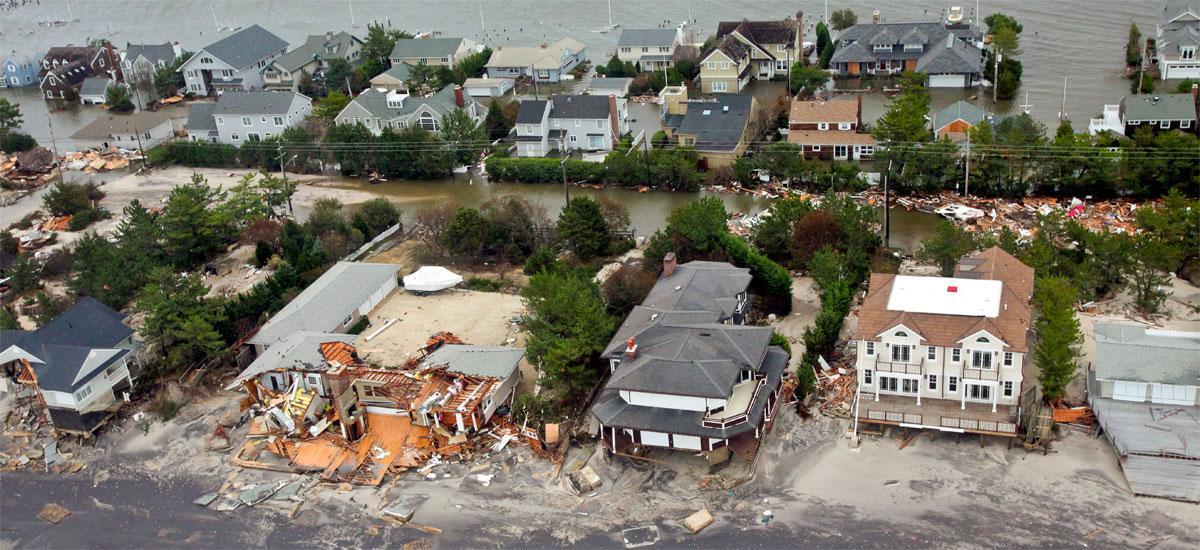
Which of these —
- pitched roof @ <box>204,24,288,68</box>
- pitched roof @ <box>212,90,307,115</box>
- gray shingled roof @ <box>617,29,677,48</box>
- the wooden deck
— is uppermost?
pitched roof @ <box>204,24,288,68</box>

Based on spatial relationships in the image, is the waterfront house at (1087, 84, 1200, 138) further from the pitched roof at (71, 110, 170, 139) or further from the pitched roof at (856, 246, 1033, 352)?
the pitched roof at (71, 110, 170, 139)

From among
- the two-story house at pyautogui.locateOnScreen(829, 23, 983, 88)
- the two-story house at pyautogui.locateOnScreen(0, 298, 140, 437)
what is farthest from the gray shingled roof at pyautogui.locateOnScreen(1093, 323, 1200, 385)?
the two-story house at pyautogui.locateOnScreen(829, 23, 983, 88)

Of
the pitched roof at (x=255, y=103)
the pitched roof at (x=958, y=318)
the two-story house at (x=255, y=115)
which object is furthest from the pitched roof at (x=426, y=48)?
the pitched roof at (x=958, y=318)

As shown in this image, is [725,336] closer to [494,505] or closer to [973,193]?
[494,505]

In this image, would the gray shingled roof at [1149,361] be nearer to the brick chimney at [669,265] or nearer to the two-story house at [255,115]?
the brick chimney at [669,265]

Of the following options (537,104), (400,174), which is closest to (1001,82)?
(537,104)

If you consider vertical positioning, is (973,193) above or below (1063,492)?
above
